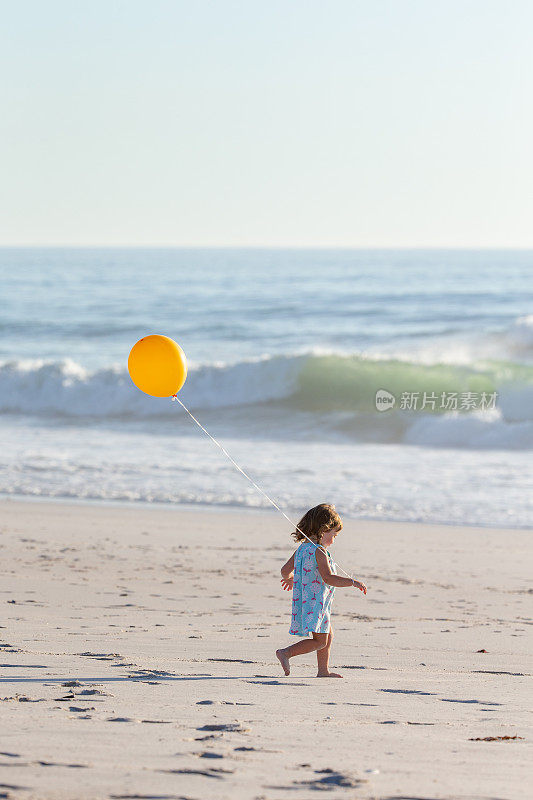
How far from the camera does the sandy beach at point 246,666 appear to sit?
3164 millimetres

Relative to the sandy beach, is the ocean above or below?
above

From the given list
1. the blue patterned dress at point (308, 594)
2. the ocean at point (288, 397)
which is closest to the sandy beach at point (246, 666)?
the blue patterned dress at point (308, 594)

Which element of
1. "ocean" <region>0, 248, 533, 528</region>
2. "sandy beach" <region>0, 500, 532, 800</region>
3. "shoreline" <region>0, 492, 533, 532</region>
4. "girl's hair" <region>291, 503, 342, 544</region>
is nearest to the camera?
"sandy beach" <region>0, 500, 532, 800</region>

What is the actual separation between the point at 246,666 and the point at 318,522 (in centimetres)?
82

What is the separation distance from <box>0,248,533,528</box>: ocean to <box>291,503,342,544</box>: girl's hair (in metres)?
→ 5.52

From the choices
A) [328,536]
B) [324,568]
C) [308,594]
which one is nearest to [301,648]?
[308,594]

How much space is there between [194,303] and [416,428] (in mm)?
22713

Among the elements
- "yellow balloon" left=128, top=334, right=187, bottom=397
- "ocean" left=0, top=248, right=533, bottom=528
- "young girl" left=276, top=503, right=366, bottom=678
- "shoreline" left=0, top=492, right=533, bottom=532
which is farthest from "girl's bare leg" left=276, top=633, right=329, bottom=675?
"ocean" left=0, top=248, right=533, bottom=528

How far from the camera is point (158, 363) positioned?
5852 mm

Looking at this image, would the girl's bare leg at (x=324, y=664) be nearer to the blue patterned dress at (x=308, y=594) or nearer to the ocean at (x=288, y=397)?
the blue patterned dress at (x=308, y=594)

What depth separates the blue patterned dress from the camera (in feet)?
16.4

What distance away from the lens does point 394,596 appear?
732cm

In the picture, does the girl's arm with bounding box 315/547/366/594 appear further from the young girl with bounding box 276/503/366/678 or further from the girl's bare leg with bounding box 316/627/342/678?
the girl's bare leg with bounding box 316/627/342/678

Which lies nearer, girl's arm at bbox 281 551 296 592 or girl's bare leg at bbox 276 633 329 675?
girl's bare leg at bbox 276 633 329 675
